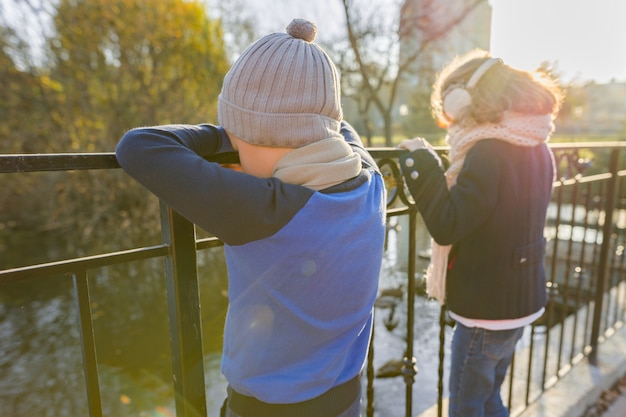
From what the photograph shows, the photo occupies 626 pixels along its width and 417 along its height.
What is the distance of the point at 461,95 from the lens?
1.67 m

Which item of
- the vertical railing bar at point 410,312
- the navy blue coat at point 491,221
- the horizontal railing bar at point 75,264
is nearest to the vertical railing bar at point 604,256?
the navy blue coat at point 491,221

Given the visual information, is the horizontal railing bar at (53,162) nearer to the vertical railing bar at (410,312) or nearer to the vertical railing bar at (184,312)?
the vertical railing bar at (184,312)

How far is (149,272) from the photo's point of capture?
9.44 m

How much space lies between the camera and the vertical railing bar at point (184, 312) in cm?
120

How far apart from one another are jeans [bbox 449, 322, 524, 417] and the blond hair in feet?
2.64

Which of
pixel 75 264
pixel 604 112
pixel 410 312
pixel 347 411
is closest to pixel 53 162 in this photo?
pixel 75 264

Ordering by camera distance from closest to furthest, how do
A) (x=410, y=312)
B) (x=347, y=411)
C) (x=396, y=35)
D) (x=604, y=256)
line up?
(x=347, y=411), (x=410, y=312), (x=604, y=256), (x=396, y=35)

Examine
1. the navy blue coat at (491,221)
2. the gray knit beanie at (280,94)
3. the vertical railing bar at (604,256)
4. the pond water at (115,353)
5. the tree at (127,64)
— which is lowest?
the pond water at (115,353)

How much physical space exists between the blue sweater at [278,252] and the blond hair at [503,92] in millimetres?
660

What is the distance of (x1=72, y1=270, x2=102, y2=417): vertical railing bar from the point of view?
1.11 meters

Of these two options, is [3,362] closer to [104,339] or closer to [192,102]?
[104,339]

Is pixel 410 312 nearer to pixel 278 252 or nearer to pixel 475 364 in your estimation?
pixel 475 364

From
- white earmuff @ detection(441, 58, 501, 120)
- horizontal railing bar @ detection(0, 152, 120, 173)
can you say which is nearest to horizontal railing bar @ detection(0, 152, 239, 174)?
horizontal railing bar @ detection(0, 152, 120, 173)

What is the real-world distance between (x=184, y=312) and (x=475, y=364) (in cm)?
116
